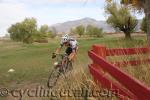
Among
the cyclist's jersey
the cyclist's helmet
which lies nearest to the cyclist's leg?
the cyclist's jersey

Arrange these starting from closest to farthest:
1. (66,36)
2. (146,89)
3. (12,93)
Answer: (146,89), (12,93), (66,36)

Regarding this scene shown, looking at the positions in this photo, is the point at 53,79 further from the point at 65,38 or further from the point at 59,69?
the point at 65,38

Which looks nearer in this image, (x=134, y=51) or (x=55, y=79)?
(x=134, y=51)

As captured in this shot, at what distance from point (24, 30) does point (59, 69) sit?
122 m

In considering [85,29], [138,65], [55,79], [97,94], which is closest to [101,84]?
[97,94]

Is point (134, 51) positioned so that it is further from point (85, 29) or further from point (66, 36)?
point (85, 29)

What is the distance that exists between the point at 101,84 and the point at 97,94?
31 centimetres

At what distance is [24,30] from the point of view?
133 m

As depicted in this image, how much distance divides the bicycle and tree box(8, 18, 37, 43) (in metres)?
113

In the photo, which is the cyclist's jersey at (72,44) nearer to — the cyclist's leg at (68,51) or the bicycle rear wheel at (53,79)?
the cyclist's leg at (68,51)

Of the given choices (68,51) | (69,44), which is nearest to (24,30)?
(68,51)

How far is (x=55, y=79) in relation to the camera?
1265 cm

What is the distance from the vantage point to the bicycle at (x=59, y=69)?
1262 cm

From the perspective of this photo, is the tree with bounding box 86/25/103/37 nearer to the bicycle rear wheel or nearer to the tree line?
the tree line
